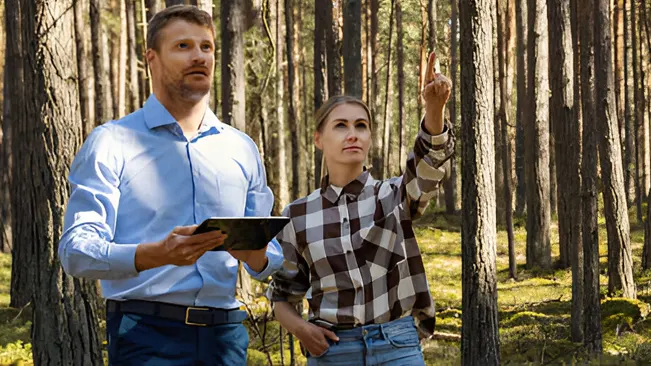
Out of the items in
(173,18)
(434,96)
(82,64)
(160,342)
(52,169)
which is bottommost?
(160,342)

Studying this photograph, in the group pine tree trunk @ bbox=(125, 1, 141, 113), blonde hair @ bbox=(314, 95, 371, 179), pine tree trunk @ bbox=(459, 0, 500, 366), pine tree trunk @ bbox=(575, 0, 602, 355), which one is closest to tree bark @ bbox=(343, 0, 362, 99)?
pine tree trunk @ bbox=(575, 0, 602, 355)

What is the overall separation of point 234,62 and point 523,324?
20.5 feet

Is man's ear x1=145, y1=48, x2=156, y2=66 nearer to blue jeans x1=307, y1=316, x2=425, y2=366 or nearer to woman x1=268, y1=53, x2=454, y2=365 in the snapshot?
woman x1=268, y1=53, x2=454, y2=365

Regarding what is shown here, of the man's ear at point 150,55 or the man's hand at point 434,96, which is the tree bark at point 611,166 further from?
the man's ear at point 150,55

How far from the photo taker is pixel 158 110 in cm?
269

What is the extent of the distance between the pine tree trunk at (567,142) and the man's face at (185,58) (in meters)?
9.14

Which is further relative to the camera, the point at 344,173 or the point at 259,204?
the point at 344,173

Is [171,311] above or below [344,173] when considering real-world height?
below

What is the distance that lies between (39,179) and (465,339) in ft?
14.7

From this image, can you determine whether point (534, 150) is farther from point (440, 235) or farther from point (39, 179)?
point (39, 179)

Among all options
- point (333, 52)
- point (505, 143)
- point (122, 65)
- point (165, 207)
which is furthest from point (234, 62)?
point (122, 65)

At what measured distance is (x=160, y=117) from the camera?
8.74ft

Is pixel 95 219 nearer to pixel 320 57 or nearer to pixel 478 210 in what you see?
pixel 478 210

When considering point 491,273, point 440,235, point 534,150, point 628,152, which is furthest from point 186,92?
point 628,152
